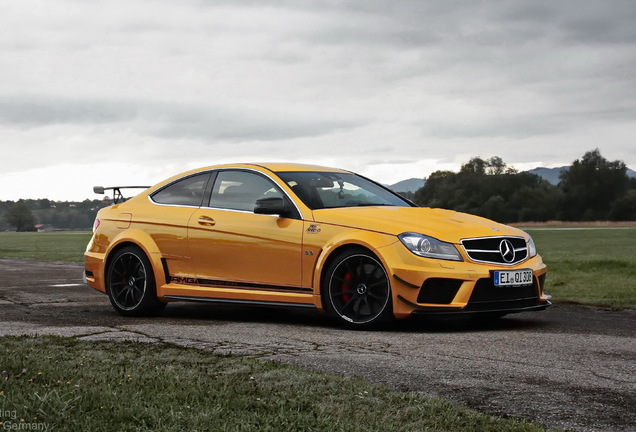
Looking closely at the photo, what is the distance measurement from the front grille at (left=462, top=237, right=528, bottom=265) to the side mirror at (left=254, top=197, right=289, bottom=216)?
5.70 feet

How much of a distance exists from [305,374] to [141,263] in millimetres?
4483

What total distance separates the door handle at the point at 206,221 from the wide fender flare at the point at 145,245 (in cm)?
63

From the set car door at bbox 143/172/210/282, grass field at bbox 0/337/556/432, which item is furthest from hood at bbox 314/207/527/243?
grass field at bbox 0/337/556/432

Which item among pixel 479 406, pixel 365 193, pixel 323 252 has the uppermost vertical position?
pixel 365 193

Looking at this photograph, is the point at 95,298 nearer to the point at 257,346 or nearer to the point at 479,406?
the point at 257,346

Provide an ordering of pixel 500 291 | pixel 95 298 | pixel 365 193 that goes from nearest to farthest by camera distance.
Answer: pixel 500 291 → pixel 365 193 → pixel 95 298

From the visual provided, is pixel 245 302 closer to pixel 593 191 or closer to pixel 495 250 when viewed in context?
pixel 495 250

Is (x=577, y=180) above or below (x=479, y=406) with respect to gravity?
above

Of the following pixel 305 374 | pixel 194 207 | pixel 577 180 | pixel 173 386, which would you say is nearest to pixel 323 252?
pixel 194 207

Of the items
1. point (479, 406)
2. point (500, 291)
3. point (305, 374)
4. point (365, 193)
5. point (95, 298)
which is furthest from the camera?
point (95, 298)

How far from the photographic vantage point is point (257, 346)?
6.62 metres

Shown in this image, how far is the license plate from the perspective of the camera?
7684mm

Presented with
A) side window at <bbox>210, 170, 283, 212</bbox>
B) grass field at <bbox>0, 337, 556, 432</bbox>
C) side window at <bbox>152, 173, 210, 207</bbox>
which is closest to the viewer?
grass field at <bbox>0, 337, 556, 432</bbox>

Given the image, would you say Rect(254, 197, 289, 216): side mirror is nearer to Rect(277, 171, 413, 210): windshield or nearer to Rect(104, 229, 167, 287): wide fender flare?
Rect(277, 171, 413, 210): windshield
